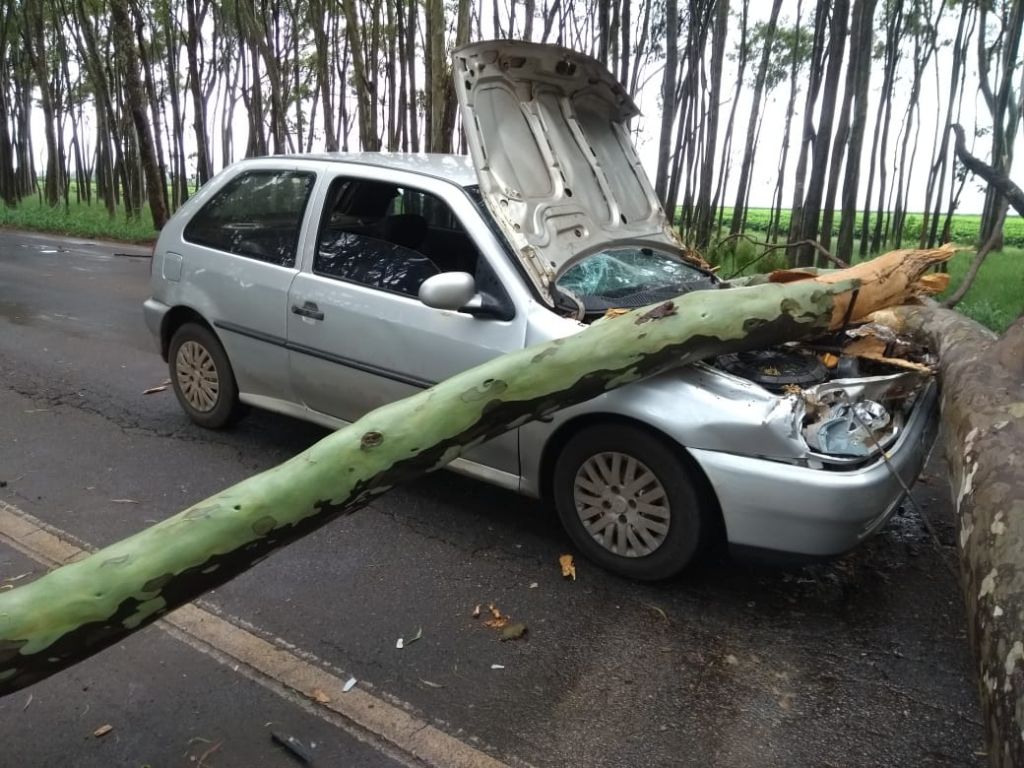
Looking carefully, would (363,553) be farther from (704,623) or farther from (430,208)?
(430,208)

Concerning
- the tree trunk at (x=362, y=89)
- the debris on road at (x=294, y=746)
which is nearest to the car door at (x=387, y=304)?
the debris on road at (x=294, y=746)

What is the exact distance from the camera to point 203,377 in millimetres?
5195

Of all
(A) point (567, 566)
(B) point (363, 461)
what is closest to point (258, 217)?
(B) point (363, 461)

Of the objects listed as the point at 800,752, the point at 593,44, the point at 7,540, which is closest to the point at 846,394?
the point at 800,752

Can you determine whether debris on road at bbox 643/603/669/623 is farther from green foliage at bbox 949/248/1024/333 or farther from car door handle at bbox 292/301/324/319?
green foliage at bbox 949/248/1024/333

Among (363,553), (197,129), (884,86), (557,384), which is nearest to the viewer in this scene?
(557,384)

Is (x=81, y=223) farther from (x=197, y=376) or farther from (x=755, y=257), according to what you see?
(x=755, y=257)

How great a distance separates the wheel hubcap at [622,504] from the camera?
11.3 feet

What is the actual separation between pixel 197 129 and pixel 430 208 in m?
18.0

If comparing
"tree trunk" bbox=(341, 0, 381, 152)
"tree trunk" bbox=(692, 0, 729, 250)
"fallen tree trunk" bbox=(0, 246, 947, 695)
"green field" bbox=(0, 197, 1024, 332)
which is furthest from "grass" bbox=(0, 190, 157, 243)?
"fallen tree trunk" bbox=(0, 246, 947, 695)

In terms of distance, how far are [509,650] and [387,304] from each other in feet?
6.09

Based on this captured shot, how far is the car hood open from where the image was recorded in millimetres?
3988

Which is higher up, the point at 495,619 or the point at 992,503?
the point at 992,503

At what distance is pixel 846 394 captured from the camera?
3.31 meters
